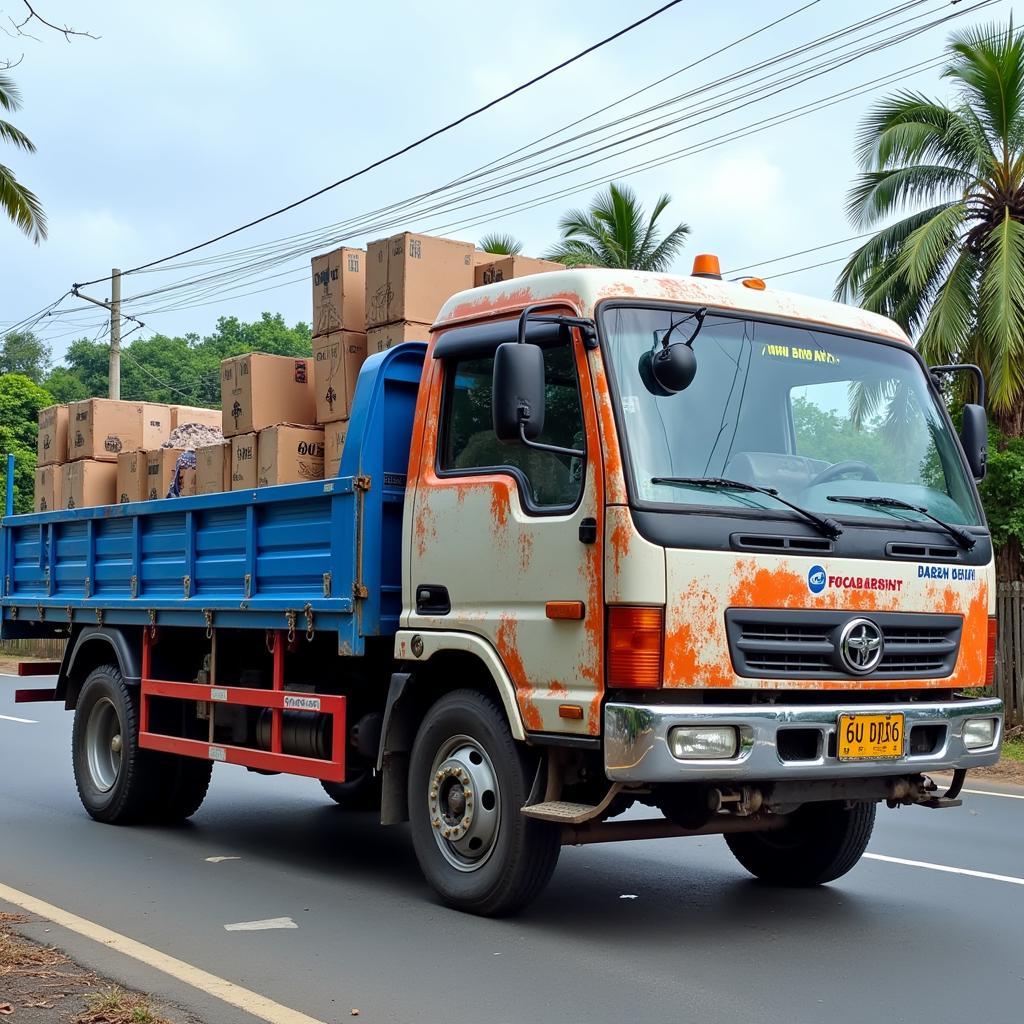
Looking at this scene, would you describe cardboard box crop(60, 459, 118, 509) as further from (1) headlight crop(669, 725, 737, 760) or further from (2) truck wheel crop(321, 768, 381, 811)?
(1) headlight crop(669, 725, 737, 760)

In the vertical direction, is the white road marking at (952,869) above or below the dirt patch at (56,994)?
below

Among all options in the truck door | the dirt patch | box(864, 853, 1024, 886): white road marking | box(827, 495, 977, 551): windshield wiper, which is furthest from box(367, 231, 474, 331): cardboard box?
box(864, 853, 1024, 886): white road marking

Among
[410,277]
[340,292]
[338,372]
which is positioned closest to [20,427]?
[340,292]

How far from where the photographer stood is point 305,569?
7723mm

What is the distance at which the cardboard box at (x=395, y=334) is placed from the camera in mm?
8000

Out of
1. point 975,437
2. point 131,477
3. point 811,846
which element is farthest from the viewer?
point 131,477

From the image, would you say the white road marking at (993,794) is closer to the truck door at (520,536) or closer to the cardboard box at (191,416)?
the cardboard box at (191,416)

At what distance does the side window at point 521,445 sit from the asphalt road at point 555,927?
1893mm

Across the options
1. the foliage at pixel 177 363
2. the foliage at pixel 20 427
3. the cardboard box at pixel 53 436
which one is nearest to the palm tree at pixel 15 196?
the cardboard box at pixel 53 436

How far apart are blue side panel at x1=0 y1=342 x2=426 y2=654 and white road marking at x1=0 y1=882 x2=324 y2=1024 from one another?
1.74 metres

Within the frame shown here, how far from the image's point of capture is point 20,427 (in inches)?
1563

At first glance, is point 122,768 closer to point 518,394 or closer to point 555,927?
point 555,927

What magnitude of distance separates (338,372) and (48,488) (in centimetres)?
366

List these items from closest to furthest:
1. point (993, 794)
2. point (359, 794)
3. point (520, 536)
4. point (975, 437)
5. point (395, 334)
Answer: point (520, 536) < point (975, 437) < point (395, 334) < point (359, 794) < point (993, 794)
